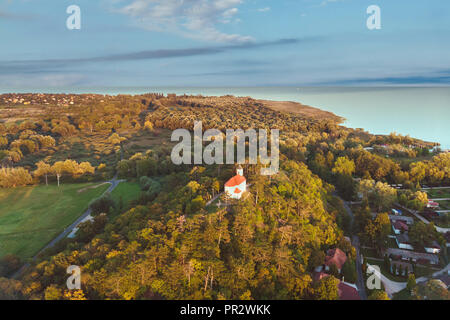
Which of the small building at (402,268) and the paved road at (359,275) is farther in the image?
the small building at (402,268)

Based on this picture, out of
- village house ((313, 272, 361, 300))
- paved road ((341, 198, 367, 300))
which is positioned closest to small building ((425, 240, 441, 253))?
paved road ((341, 198, 367, 300))

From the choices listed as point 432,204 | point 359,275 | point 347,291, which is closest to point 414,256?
point 359,275

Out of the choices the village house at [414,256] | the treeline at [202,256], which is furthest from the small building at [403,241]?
the treeline at [202,256]

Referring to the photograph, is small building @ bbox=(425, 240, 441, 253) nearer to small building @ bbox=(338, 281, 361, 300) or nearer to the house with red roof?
small building @ bbox=(338, 281, 361, 300)

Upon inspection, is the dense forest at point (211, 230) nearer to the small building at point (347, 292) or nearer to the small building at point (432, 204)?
the small building at point (347, 292)

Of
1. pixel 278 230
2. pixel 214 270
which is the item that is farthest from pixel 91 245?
pixel 278 230

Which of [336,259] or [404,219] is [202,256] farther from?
[404,219]
